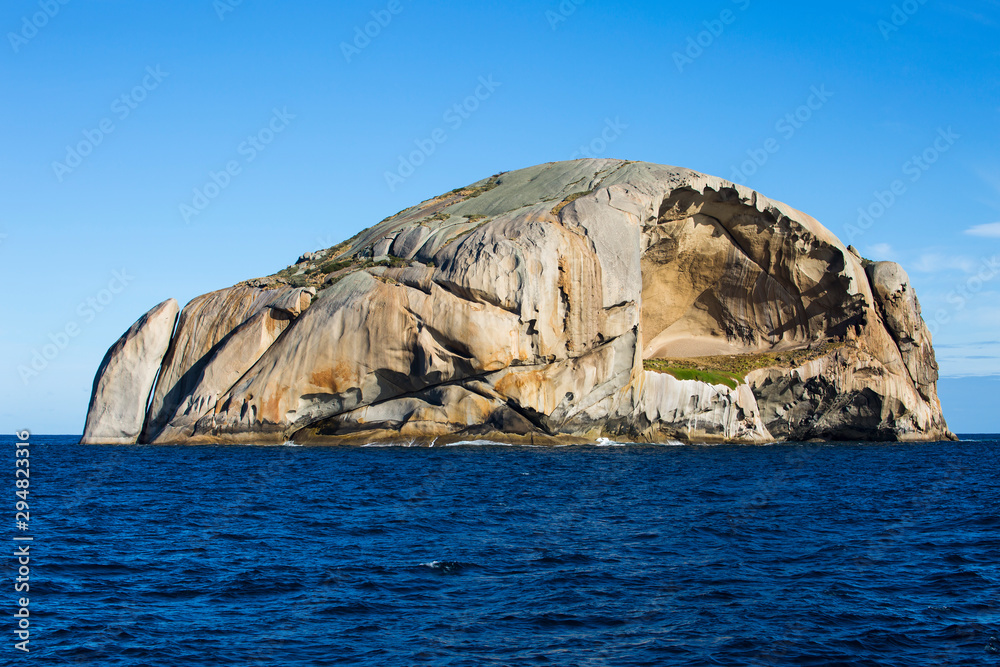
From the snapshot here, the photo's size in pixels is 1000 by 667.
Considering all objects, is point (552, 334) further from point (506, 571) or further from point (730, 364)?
point (506, 571)

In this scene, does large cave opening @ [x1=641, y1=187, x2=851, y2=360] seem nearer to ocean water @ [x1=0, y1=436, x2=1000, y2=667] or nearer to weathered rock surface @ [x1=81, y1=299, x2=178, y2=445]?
ocean water @ [x1=0, y1=436, x2=1000, y2=667]

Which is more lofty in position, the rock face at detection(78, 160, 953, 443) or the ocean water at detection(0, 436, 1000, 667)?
the rock face at detection(78, 160, 953, 443)

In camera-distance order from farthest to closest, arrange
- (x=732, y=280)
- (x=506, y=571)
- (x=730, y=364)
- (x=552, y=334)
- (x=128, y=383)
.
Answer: (x=732, y=280) < (x=730, y=364) < (x=128, y=383) < (x=552, y=334) < (x=506, y=571)

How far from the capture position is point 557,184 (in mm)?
53625

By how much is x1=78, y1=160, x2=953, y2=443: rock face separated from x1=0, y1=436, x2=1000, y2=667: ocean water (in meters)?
15.6

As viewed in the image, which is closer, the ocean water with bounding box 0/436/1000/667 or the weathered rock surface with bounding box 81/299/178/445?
the ocean water with bounding box 0/436/1000/667

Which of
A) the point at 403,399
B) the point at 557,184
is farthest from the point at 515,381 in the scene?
the point at 557,184

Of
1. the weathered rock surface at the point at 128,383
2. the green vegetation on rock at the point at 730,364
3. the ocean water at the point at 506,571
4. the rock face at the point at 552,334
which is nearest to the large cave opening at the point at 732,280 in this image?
the rock face at the point at 552,334

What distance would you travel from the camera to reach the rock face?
4341cm

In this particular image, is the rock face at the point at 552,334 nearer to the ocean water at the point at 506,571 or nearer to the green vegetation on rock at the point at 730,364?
the green vegetation on rock at the point at 730,364

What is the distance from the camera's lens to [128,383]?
4825cm

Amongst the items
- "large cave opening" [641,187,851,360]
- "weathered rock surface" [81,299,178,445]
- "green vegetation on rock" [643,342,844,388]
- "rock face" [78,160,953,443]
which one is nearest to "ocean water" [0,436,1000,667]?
"rock face" [78,160,953,443]

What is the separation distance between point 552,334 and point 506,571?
29.9 meters

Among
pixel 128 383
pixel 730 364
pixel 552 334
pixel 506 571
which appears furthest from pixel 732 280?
pixel 506 571
